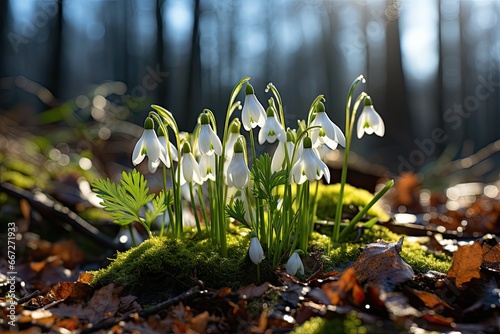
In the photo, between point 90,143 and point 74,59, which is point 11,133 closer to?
point 90,143

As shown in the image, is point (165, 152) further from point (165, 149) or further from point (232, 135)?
point (232, 135)

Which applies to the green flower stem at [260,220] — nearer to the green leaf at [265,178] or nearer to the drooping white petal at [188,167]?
the green leaf at [265,178]

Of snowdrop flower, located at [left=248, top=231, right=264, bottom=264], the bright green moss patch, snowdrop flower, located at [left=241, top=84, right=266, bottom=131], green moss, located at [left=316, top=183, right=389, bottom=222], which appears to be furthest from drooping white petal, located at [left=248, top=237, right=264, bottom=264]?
green moss, located at [left=316, top=183, right=389, bottom=222]

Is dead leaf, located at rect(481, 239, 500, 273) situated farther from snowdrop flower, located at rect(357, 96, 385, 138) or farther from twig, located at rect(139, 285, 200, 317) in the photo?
twig, located at rect(139, 285, 200, 317)

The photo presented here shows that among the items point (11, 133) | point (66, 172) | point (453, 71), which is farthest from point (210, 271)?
point (453, 71)

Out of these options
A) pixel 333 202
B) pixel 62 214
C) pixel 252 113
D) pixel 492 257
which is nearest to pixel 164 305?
pixel 252 113

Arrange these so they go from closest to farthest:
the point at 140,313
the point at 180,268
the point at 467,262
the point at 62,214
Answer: the point at 140,313, the point at 467,262, the point at 180,268, the point at 62,214
